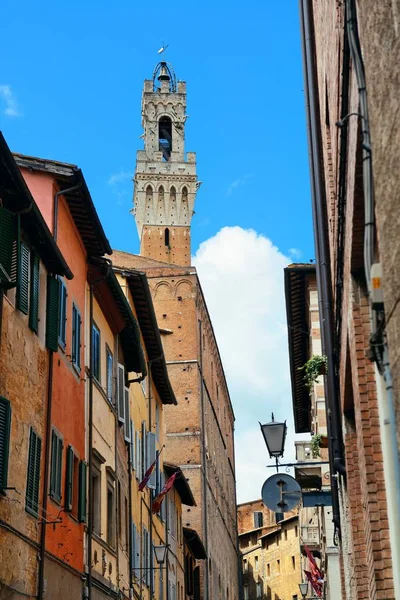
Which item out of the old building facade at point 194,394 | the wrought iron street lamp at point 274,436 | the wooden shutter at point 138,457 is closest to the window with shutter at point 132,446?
the wooden shutter at point 138,457

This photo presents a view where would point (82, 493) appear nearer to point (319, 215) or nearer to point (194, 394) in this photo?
point (319, 215)

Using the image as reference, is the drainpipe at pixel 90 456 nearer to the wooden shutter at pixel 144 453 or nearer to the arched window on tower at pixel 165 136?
the wooden shutter at pixel 144 453

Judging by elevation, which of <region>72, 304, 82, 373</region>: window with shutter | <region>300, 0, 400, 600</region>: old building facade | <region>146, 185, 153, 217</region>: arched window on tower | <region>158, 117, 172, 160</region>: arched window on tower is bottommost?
<region>300, 0, 400, 600</region>: old building facade

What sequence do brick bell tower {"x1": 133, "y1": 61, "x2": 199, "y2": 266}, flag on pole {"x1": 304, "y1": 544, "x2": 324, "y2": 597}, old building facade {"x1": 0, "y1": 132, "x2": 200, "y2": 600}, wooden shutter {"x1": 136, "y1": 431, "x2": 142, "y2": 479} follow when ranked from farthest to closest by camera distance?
brick bell tower {"x1": 133, "y1": 61, "x2": 199, "y2": 266}, flag on pole {"x1": 304, "y1": 544, "x2": 324, "y2": 597}, wooden shutter {"x1": 136, "y1": 431, "x2": 142, "y2": 479}, old building facade {"x1": 0, "y1": 132, "x2": 200, "y2": 600}

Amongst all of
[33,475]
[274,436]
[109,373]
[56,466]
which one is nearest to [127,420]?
[109,373]

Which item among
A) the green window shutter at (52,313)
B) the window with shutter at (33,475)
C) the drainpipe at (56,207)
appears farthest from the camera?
the drainpipe at (56,207)

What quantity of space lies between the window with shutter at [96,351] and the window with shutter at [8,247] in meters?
5.49

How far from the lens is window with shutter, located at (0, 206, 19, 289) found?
1040 cm

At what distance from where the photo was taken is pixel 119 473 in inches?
735

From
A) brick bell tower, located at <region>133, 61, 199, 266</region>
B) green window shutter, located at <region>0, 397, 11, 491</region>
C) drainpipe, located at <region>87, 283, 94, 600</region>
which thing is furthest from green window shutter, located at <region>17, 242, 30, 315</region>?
brick bell tower, located at <region>133, 61, 199, 266</region>

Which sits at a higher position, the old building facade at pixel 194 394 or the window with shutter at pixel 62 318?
the old building facade at pixel 194 394

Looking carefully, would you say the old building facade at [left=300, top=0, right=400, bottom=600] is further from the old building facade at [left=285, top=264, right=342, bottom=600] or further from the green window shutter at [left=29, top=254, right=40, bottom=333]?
the old building facade at [left=285, top=264, right=342, bottom=600]

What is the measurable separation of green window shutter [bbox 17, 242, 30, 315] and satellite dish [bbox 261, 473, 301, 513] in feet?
12.3

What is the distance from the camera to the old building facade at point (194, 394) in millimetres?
44719
